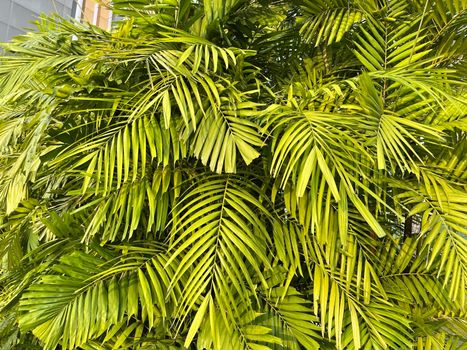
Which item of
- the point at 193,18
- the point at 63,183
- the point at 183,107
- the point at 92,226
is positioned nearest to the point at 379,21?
the point at 193,18

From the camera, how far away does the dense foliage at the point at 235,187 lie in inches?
30.5

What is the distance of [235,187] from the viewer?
863 mm

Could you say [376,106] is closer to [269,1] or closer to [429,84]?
[429,84]

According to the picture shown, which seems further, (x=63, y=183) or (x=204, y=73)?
(x=63, y=183)

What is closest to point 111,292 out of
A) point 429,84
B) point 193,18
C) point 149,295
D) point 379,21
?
point 149,295

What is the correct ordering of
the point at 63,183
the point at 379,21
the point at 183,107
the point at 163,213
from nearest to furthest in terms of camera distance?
the point at 183,107 < the point at 163,213 < the point at 379,21 < the point at 63,183

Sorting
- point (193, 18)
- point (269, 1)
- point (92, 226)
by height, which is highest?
point (269, 1)

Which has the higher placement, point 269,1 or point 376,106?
point 269,1

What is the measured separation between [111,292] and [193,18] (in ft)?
1.85

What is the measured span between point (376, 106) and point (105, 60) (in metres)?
0.53

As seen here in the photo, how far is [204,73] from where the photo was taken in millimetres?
854

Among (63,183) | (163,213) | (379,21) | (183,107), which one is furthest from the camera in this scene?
(63,183)

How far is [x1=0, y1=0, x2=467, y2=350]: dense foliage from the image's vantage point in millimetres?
776

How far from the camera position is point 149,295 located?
765 mm
